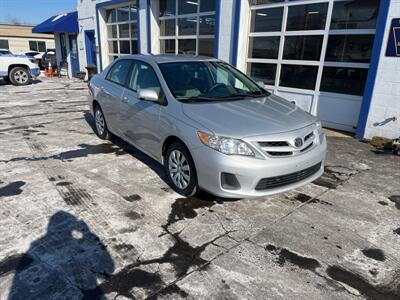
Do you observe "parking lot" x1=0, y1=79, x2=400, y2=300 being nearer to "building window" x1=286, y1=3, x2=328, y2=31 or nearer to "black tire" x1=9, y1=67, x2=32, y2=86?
"building window" x1=286, y1=3, x2=328, y2=31

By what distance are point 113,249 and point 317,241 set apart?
6.22ft

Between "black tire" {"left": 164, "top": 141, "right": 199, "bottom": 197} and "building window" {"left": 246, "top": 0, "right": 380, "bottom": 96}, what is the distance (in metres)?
4.55

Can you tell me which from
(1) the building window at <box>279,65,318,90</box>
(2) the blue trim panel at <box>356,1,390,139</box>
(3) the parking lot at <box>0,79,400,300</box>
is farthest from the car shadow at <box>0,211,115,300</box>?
(1) the building window at <box>279,65,318,90</box>

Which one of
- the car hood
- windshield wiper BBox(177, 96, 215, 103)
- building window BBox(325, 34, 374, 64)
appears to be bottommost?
the car hood

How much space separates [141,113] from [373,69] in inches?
171

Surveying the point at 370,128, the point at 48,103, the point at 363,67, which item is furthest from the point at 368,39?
the point at 48,103

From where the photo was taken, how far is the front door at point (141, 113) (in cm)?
396

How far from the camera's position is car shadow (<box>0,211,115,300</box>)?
2305 mm

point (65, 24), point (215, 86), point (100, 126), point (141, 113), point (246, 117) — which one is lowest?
point (100, 126)

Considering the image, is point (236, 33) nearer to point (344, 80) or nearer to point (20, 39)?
Result: point (344, 80)

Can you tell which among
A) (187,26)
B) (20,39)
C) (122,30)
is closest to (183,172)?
(187,26)

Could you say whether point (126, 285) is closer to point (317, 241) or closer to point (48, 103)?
point (317, 241)

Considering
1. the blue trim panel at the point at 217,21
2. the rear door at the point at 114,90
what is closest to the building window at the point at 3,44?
the blue trim panel at the point at 217,21

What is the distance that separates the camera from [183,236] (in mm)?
2984
